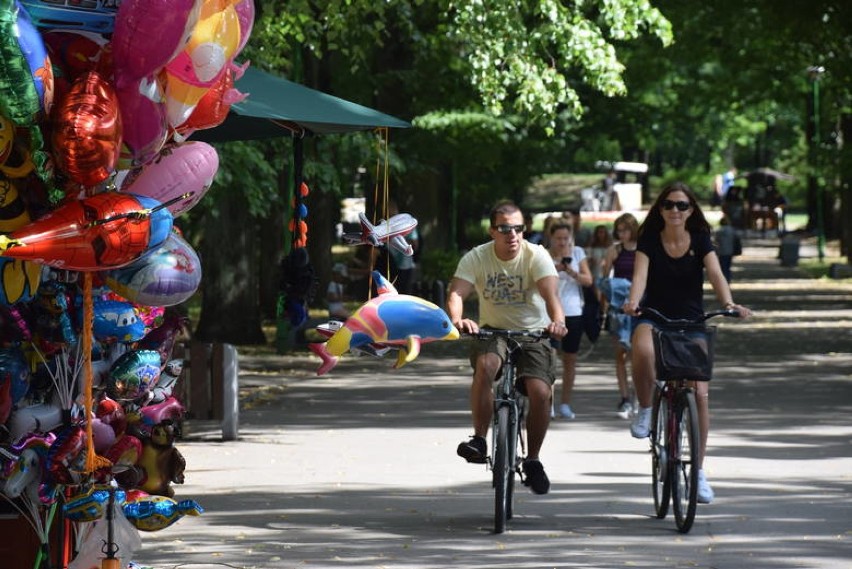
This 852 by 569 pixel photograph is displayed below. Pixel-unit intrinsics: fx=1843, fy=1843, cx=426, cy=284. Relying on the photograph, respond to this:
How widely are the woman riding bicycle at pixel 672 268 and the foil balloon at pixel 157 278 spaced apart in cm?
413

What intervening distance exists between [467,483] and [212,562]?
10.7ft

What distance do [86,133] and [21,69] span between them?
1.10ft

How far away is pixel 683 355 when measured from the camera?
10.6 metres

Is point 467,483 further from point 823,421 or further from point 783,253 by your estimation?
point 783,253

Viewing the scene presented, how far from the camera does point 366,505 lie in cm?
1145

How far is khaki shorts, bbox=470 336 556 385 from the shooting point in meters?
10.8

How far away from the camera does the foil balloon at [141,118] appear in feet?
23.3

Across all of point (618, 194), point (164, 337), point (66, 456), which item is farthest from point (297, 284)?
point (618, 194)

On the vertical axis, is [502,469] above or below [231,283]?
below

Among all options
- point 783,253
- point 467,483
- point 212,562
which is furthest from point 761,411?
point 783,253

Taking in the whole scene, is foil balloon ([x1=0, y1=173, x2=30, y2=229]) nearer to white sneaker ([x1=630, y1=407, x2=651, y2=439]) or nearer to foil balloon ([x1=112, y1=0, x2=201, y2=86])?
foil balloon ([x1=112, y1=0, x2=201, y2=86])

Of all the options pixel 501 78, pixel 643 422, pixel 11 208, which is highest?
pixel 501 78

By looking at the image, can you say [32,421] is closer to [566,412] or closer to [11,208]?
[11,208]

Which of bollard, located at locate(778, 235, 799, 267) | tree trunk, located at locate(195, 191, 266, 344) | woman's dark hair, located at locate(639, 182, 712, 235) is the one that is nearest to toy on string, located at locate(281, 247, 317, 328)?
woman's dark hair, located at locate(639, 182, 712, 235)
